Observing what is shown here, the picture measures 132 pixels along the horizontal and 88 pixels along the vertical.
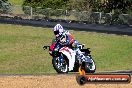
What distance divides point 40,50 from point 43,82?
17376 mm

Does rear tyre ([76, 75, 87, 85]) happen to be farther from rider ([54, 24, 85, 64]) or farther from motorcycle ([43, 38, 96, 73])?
rider ([54, 24, 85, 64])

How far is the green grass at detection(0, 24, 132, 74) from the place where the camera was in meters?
23.3

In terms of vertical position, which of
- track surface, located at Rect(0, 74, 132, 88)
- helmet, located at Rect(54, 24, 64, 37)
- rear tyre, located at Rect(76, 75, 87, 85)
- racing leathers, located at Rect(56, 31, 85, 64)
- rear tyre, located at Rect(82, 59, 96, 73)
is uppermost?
helmet, located at Rect(54, 24, 64, 37)

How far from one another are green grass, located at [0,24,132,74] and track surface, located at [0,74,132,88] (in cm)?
780

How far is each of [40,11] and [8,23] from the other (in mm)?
8116

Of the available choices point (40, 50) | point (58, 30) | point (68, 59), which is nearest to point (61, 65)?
point (68, 59)

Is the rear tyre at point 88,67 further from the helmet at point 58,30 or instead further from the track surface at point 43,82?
the helmet at point 58,30

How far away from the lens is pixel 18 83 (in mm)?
12797

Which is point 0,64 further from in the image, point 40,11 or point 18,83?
point 40,11

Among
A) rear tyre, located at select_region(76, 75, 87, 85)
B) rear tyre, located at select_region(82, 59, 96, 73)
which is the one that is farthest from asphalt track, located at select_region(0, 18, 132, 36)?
rear tyre, located at select_region(76, 75, 87, 85)

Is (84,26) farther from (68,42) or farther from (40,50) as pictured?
(68,42)

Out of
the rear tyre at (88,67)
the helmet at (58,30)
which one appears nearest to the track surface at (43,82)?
the rear tyre at (88,67)

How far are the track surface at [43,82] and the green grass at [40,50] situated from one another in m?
7.80

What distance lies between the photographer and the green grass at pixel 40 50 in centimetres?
2331
